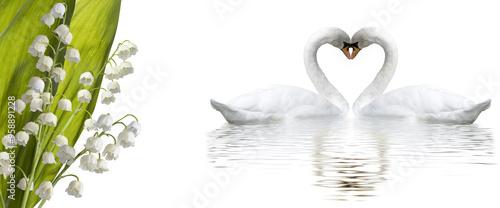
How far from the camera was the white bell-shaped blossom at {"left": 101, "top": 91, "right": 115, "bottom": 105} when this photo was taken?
1.65m

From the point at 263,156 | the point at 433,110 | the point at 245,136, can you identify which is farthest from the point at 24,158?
the point at 433,110

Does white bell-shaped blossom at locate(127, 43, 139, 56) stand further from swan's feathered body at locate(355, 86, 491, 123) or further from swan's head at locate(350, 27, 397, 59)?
swan's head at locate(350, 27, 397, 59)

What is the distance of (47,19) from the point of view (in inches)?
61.4

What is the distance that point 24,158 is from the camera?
1710mm

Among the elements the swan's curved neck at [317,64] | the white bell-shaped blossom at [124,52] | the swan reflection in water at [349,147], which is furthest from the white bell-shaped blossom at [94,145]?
the swan's curved neck at [317,64]

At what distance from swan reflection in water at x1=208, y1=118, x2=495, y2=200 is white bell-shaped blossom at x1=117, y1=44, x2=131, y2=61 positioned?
947 millimetres

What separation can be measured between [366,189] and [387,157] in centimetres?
70

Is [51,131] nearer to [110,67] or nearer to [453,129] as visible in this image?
[110,67]

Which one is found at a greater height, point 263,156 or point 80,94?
point 80,94

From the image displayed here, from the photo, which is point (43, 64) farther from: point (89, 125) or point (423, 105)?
point (423, 105)

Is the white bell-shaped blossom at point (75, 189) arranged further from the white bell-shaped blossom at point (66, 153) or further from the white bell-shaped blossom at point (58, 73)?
the white bell-shaped blossom at point (58, 73)

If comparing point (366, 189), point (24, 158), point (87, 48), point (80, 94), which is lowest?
point (366, 189)

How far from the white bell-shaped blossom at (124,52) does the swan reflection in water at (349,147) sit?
95 centimetres

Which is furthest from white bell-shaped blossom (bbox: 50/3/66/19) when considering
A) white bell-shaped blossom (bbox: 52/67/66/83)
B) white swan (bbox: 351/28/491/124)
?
white swan (bbox: 351/28/491/124)
